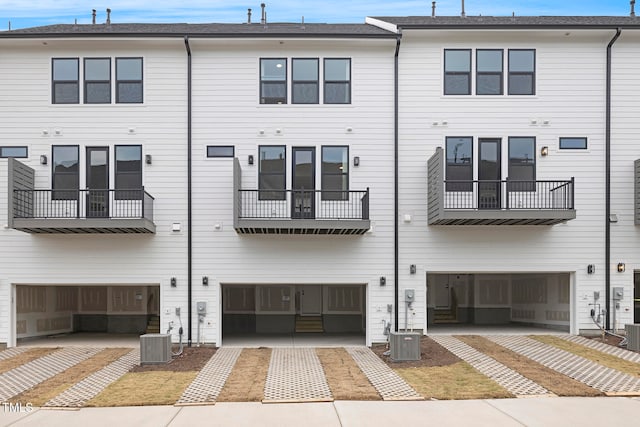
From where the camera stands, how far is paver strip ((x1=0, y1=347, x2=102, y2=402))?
10516 mm

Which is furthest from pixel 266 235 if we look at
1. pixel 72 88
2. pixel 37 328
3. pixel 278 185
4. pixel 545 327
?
pixel 545 327

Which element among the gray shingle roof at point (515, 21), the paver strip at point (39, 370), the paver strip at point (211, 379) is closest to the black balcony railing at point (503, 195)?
the gray shingle roof at point (515, 21)

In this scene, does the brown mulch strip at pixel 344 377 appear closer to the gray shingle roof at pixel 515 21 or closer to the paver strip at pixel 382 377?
the paver strip at pixel 382 377

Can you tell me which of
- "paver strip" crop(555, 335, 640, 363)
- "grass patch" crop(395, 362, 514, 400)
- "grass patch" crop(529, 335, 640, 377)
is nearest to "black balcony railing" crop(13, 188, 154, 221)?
"grass patch" crop(395, 362, 514, 400)

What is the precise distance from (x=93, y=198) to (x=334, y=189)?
22.4 ft

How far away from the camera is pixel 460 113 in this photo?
49.5 feet

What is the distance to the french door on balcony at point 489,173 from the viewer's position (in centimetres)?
1474

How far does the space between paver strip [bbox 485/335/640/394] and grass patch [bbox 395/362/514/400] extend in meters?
1.91

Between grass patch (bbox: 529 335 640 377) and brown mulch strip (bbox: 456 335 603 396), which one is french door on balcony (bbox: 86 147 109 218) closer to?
brown mulch strip (bbox: 456 335 603 396)

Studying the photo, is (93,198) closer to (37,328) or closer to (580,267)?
(37,328)

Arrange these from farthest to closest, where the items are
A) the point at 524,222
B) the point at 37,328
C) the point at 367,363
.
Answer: the point at 37,328 < the point at 524,222 < the point at 367,363

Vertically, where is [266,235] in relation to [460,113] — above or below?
below

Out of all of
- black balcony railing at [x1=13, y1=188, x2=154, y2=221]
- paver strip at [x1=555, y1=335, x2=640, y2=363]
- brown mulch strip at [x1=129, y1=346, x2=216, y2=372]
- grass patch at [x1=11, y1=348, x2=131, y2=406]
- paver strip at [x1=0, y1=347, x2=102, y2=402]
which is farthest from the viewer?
black balcony railing at [x1=13, y1=188, x2=154, y2=221]

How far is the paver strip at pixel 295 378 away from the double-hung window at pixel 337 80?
7216 mm
